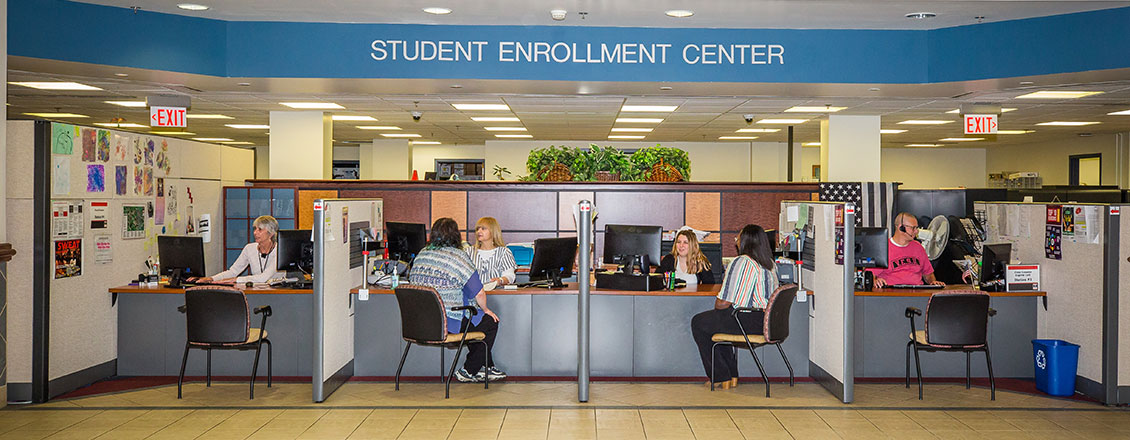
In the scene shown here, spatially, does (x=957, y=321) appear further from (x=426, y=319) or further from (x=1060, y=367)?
(x=426, y=319)

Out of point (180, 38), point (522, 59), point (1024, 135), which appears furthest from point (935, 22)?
point (1024, 135)

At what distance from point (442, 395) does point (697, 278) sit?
7.80 ft

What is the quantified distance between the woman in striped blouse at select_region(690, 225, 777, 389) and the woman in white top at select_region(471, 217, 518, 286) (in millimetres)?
1716

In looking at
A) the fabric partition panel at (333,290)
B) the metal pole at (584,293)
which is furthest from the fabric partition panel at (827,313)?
the fabric partition panel at (333,290)

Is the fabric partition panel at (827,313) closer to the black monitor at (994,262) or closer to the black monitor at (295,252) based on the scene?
the black monitor at (994,262)

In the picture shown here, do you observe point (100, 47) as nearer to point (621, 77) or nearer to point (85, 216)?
point (85, 216)

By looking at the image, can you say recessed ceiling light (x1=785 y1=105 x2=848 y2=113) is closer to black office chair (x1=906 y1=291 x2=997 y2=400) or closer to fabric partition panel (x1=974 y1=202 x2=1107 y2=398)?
fabric partition panel (x1=974 y1=202 x2=1107 y2=398)

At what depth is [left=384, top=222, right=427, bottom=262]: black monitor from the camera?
7.37 m

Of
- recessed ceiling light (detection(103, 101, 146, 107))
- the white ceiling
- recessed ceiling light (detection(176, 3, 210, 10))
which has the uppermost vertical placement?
the white ceiling

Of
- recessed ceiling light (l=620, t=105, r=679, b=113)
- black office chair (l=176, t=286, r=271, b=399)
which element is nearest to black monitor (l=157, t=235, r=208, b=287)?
black office chair (l=176, t=286, r=271, b=399)

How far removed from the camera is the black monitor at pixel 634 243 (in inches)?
287

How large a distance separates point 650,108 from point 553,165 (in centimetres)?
151

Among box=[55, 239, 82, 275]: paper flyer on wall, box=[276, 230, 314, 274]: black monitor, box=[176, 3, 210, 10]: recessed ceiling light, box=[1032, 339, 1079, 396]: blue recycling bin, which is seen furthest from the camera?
box=[276, 230, 314, 274]: black monitor

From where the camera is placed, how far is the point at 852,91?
327 inches
